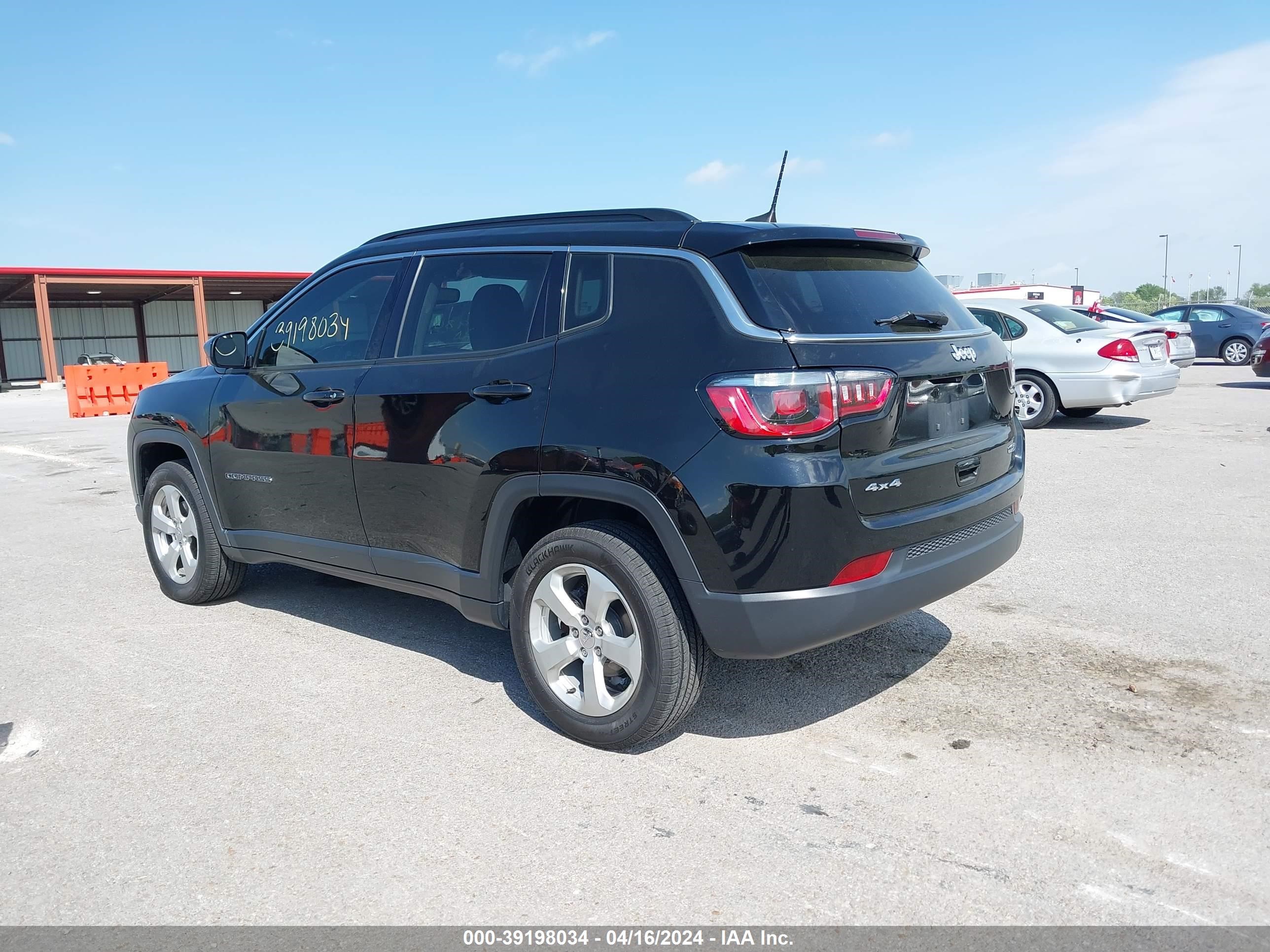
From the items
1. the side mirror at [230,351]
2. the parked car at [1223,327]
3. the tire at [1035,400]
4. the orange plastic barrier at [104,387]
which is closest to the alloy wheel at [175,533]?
the side mirror at [230,351]

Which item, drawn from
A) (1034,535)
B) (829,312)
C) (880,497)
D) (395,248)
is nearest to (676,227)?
(829,312)

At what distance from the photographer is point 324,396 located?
176 inches

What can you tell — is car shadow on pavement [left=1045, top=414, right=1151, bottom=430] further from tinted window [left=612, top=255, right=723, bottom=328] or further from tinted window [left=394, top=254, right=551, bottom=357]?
tinted window [left=612, top=255, right=723, bottom=328]

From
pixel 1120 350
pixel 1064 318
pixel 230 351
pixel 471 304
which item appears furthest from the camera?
pixel 1064 318

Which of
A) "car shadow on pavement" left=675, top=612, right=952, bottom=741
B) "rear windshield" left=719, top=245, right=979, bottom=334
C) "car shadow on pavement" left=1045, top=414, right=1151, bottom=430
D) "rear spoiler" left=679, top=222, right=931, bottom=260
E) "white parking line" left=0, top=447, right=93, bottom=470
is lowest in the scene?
"car shadow on pavement" left=675, top=612, right=952, bottom=741

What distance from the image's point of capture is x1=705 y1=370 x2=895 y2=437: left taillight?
3.07 meters

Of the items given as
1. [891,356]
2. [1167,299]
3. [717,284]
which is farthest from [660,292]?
[1167,299]

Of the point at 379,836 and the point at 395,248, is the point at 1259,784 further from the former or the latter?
the point at 395,248

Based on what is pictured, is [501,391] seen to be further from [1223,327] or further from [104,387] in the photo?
[1223,327]

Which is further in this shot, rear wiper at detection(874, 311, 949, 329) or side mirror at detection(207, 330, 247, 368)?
side mirror at detection(207, 330, 247, 368)

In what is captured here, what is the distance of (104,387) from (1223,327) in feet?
82.8

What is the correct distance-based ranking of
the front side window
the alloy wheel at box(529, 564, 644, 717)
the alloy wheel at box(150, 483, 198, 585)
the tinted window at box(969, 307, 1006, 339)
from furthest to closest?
the front side window
the tinted window at box(969, 307, 1006, 339)
the alloy wheel at box(150, 483, 198, 585)
the alloy wheel at box(529, 564, 644, 717)

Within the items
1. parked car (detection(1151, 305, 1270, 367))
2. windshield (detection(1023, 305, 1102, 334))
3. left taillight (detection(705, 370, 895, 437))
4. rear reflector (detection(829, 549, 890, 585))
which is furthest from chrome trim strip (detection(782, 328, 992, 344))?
parked car (detection(1151, 305, 1270, 367))

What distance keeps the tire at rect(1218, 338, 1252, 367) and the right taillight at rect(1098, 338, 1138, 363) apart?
47.1ft
